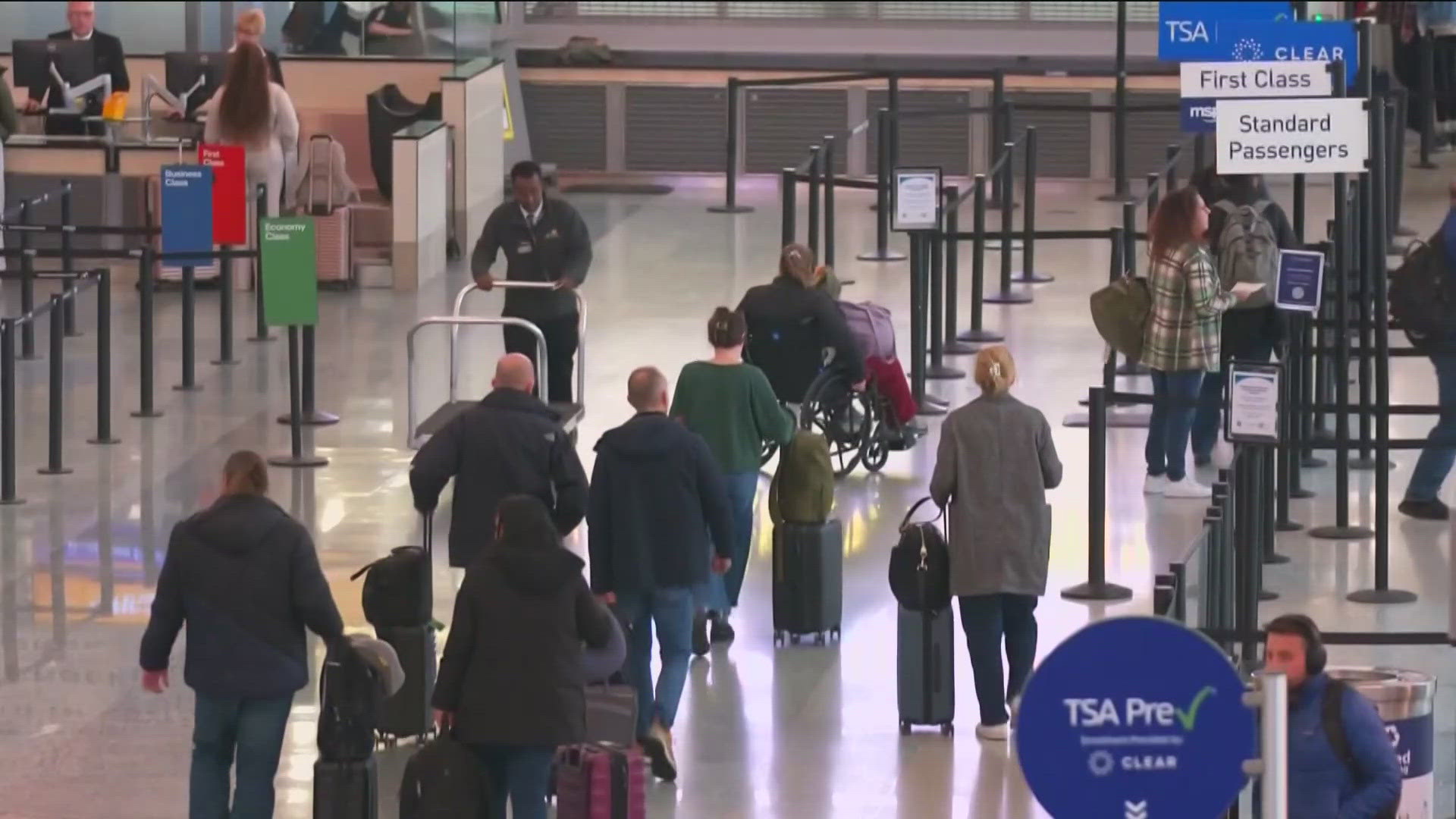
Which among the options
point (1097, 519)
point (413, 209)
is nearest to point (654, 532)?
point (1097, 519)

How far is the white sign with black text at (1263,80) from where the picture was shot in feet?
41.5

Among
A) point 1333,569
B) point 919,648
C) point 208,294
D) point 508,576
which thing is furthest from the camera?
point 208,294

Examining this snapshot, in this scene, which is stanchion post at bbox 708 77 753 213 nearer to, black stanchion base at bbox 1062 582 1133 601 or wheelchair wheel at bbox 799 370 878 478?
wheelchair wheel at bbox 799 370 878 478

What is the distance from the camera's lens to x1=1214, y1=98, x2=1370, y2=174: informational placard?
1114cm

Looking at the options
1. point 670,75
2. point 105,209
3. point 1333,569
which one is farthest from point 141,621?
point 670,75

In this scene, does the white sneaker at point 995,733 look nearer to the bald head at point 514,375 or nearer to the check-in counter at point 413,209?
the bald head at point 514,375

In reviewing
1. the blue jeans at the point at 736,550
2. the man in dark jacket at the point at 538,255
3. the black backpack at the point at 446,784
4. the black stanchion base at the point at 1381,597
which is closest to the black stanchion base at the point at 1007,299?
the man in dark jacket at the point at 538,255

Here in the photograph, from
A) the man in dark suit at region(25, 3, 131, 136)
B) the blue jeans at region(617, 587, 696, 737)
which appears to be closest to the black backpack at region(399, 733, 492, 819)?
the blue jeans at region(617, 587, 696, 737)

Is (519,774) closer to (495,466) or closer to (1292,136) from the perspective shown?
(495,466)

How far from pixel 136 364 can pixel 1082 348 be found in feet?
18.9

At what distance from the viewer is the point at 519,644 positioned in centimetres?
778

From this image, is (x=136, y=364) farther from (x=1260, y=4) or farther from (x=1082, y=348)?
(x=1260, y=4)

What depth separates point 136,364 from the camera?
16578 millimetres

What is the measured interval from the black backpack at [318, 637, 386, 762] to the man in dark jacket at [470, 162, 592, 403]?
5.51m
